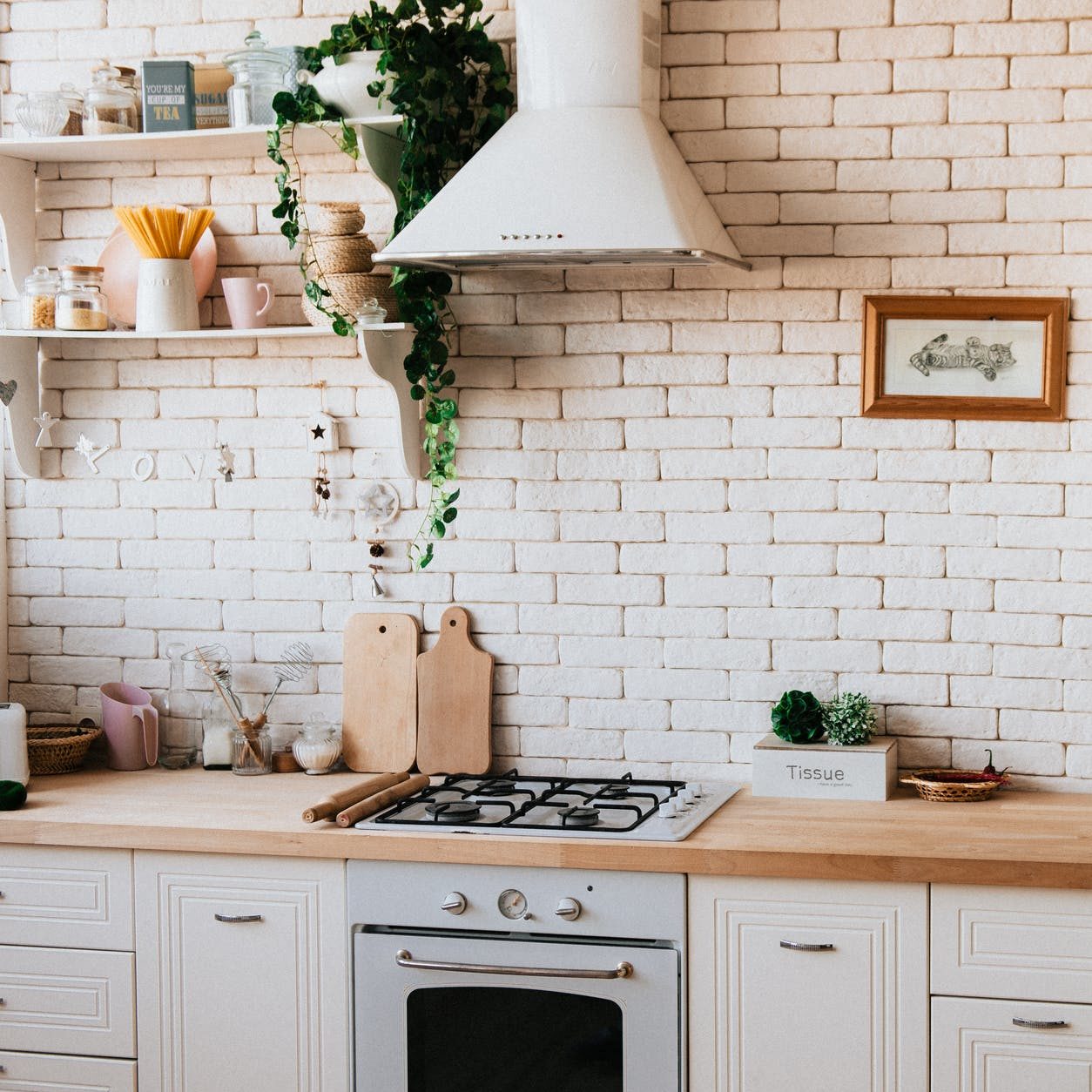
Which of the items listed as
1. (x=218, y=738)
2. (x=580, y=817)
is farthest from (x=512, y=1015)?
(x=218, y=738)

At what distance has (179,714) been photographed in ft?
10.9

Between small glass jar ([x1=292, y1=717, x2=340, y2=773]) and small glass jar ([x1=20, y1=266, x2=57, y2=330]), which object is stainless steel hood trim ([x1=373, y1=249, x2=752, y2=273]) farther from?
small glass jar ([x1=292, y1=717, x2=340, y2=773])

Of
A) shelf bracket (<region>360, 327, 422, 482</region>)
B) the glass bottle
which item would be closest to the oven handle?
the glass bottle

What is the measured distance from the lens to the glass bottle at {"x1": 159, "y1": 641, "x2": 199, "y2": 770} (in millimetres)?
3307

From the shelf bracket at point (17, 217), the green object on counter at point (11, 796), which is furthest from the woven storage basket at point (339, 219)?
the green object on counter at point (11, 796)

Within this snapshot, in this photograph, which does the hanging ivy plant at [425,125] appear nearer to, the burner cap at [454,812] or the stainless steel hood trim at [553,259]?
the stainless steel hood trim at [553,259]

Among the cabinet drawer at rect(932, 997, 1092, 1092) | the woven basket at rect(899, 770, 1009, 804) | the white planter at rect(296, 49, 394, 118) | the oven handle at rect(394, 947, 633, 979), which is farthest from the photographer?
the white planter at rect(296, 49, 394, 118)

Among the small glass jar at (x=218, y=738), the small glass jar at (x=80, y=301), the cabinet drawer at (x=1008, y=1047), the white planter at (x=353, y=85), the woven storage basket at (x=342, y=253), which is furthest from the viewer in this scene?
the small glass jar at (x=218, y=738)

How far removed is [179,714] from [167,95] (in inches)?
53.7

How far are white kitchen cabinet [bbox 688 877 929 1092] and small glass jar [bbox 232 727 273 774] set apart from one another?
1095 millimetres

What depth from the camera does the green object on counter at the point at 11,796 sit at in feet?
9.34

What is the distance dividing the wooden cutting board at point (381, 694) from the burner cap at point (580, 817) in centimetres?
59

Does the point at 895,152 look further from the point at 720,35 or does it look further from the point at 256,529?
the point at 256,529

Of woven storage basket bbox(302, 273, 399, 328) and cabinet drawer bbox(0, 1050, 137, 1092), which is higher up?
woven storage basket bbox(302, 273, 399, 328)
